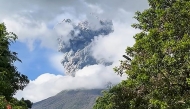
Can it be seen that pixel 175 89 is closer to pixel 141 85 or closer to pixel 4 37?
pixel 141 85

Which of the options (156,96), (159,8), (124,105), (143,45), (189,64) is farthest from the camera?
(124,105)

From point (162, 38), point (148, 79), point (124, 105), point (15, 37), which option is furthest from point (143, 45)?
point (15, 37)

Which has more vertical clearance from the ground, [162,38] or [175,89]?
[162,38]

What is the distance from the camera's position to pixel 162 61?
23.0 meters

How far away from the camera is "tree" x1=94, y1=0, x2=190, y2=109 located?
2309 cm

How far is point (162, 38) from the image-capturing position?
25.0 meters

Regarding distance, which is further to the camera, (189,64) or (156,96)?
(156,96)

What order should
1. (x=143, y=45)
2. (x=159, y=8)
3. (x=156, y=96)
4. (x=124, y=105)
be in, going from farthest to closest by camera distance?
(x=124, y=105)
(x=159, y=8)
(x=143, y=45)
(x=156, y=96)

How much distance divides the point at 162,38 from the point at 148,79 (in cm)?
390

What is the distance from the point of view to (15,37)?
2353 cm

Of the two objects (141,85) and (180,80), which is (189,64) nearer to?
(180,80)

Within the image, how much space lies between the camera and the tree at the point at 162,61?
2309 centimetres

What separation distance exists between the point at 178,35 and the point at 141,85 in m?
5.31

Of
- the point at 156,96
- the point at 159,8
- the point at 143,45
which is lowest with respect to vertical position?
the point at 156,96
